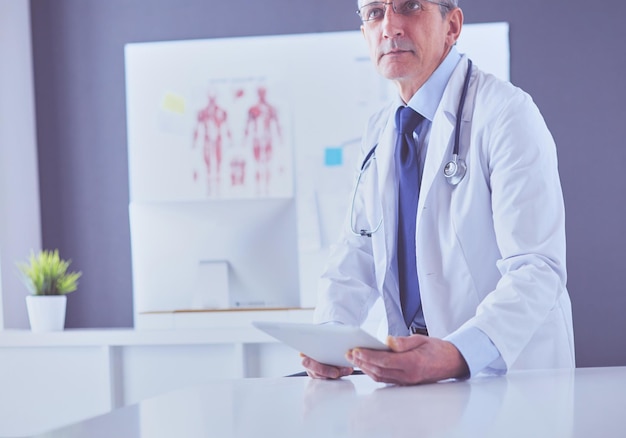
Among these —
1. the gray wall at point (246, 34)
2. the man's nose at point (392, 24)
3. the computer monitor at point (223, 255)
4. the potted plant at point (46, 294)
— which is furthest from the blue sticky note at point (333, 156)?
the man's nose at point (392, 24)

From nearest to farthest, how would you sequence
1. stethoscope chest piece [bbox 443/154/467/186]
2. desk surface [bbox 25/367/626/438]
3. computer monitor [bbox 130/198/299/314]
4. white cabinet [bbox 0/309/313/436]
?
desk surface [bbox 25/367/626/438], stethoscope chest piece [bbox 443/154/467/186], computer monitor [bbox 130/198/299/314], white cabinet [bbox 0/309/313/436]

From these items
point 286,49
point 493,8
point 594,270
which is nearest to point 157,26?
point 286,49

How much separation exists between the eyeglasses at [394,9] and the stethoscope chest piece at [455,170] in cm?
37

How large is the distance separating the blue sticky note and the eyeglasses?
234cm

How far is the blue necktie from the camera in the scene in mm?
1933

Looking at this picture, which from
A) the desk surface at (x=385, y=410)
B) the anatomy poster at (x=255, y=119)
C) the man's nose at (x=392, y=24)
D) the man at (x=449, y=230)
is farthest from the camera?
the anatomy poster at (x=255, y=119)

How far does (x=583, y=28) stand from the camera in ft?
14.4

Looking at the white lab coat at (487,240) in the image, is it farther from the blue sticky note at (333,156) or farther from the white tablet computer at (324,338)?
the blue sticky note at (333,156)

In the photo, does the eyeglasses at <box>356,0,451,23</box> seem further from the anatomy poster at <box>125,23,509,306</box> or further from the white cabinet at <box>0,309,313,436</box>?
the anatomy poster at <box>125,23,509,306</box>

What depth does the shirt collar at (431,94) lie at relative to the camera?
199 cm

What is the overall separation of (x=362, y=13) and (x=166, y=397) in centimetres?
104

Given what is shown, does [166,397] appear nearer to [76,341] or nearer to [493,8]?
[76,341]

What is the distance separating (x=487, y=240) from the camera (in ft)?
6.01

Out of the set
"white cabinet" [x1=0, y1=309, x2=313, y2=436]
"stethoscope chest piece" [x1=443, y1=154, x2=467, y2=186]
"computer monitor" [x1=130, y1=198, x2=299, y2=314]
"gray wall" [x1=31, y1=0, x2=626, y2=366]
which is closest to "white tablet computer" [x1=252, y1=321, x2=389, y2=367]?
"stethoscope chest piece" [x1=443, y1=154, x2=467, y2=186]
